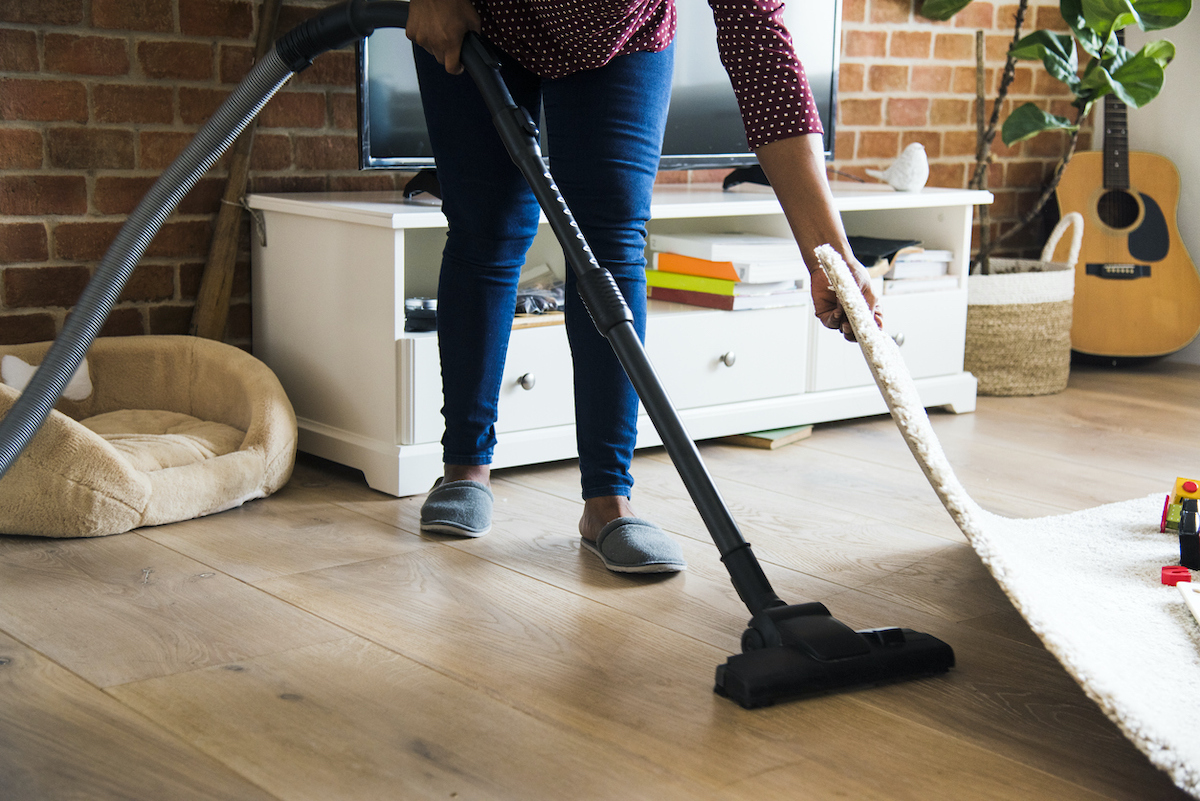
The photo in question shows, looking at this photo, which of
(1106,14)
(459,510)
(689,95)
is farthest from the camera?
(1106,14)

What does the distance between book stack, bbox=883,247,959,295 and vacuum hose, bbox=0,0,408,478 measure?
1.37 metres

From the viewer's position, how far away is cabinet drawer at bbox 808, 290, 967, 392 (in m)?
2.32

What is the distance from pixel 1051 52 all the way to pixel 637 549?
2010 mm

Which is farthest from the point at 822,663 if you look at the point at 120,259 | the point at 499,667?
the point at 120,259

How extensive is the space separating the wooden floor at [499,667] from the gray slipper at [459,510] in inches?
0.9

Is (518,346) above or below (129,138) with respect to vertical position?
below

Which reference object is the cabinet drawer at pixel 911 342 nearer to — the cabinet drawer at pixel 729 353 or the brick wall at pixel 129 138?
the cabinet drawer at pixel 729 353

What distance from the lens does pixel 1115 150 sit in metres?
3.14

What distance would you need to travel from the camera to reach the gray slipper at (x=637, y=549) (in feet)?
4.64

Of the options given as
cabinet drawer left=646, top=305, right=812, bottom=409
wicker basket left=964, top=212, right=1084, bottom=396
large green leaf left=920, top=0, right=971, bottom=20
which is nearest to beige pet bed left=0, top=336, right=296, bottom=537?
cabinet drawer left=646, top=305, right=812, bottom=409

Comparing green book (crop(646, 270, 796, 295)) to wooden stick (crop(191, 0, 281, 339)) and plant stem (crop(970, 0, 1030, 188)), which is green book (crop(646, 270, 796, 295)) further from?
plant stem (crop(970, 0, 1030, 188))

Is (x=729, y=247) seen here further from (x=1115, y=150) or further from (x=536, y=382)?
(x=1115, y=150)

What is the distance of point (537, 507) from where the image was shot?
1.75 metres

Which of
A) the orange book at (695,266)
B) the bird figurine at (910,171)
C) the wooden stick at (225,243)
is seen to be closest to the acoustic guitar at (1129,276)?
the bird figurine at (910,171)
